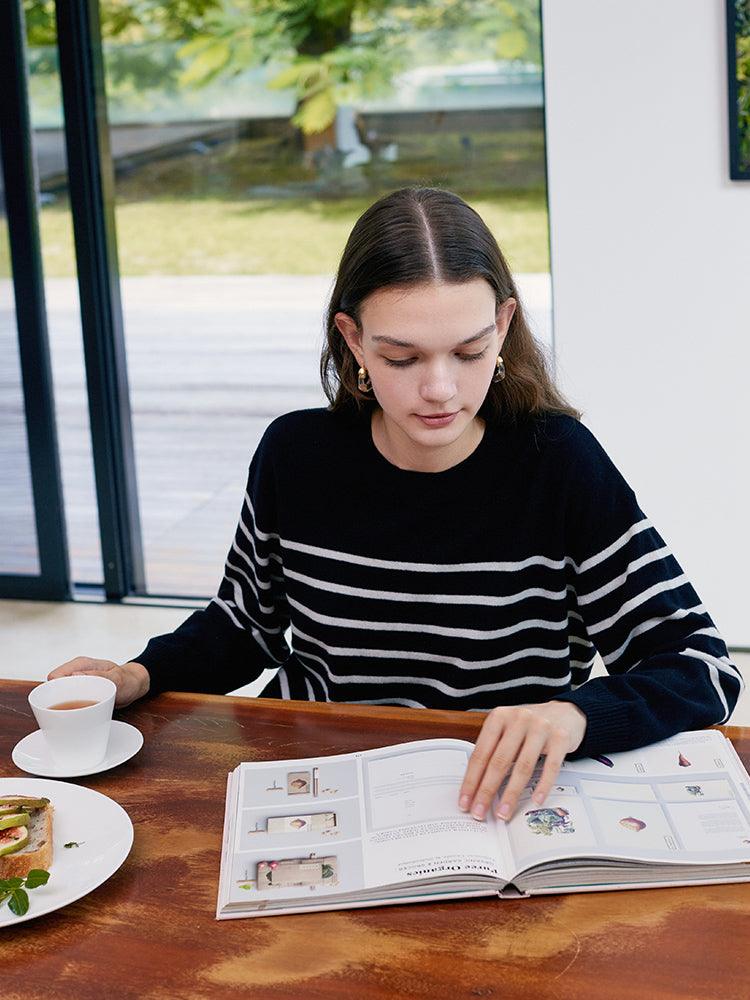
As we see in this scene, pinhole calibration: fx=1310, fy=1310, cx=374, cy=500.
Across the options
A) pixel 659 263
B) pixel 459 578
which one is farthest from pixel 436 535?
pixel 659 263

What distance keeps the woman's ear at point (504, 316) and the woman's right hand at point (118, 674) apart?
1.78 feet

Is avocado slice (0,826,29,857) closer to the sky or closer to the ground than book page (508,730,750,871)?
closer to the sky

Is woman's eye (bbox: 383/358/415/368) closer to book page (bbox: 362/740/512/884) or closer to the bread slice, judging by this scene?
book page (bbox: 362/740/512/884)

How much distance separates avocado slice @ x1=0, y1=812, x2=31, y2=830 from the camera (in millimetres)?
1108

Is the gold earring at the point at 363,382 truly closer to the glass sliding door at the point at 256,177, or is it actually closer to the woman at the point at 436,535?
the woman at the point at 436,535

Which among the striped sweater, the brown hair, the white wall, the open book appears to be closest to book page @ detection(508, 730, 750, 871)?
the open book

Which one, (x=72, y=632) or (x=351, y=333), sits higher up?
(x=351, y=333)

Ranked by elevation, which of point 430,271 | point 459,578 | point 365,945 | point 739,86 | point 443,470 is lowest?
point 365,945

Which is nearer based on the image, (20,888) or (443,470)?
(20,888)

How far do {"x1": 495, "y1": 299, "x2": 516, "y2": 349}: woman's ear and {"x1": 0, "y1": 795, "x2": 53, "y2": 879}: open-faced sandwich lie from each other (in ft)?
2.29

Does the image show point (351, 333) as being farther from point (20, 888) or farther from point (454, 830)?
point (20, 888)

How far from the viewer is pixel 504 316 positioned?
1.47 meters

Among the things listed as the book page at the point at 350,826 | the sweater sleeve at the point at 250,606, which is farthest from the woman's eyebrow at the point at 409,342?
the book page at the point at 350,826

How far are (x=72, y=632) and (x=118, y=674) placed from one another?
2.15 metres
